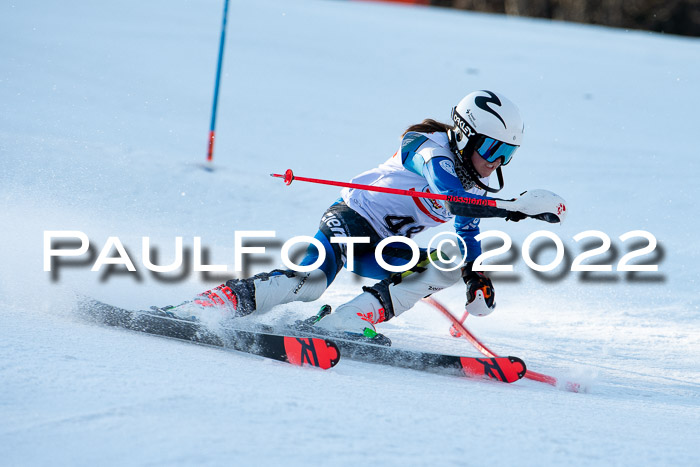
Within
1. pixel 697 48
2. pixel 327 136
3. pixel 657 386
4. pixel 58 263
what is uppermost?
pixel 697 48

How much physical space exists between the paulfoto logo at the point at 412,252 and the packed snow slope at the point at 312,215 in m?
0.07

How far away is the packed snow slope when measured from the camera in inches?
89.4

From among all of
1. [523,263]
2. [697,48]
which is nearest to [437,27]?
[697,48]

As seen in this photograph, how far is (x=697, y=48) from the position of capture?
13.2 metres

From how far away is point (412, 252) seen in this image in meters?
3.80

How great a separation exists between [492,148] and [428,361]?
0.94 meters

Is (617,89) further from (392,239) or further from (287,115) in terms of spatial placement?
(392,239)

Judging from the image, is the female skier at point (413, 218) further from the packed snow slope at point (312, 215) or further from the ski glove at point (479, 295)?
the packed snow slope at point (312, 215)

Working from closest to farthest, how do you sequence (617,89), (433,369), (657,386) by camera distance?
1. (433,369)
2. (657,386)
3. (617,89)

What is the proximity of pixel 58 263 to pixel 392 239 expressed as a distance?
6.03ft

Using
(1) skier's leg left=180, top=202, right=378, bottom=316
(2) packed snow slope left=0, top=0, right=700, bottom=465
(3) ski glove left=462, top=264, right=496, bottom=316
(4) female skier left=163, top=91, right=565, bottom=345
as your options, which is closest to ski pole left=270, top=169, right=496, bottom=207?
(4) female skier left=163, top=91, right=565, bottom=345

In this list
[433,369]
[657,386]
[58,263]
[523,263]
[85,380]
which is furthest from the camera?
[523,263]

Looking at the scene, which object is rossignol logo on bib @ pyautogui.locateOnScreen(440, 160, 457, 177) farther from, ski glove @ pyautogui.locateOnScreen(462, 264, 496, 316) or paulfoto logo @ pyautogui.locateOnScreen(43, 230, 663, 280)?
ski glove @ pyautogui.locateOnScreen(462, 264, 496, 316)

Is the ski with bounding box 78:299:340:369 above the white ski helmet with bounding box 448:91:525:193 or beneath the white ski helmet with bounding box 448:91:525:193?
beneath
